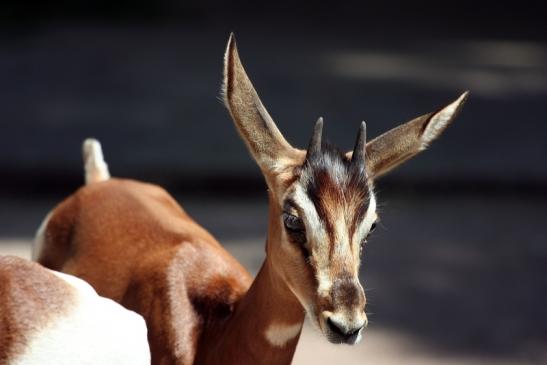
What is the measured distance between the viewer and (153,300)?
14.6ft

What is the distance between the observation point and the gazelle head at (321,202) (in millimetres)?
3635

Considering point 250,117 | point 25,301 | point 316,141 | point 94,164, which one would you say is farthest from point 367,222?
point 94,164

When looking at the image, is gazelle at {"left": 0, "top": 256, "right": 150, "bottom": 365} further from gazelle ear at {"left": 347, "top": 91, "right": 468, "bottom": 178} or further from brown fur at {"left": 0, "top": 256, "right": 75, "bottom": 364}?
gazelle ear at {"left": 347, "top": 91, "right": 468, "bottom": 178}

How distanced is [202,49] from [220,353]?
9463 mm

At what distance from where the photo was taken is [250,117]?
3953 millimetres

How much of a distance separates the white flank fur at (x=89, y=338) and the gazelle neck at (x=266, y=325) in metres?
0.54

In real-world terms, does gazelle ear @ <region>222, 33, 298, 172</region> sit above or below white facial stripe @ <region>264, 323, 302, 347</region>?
above

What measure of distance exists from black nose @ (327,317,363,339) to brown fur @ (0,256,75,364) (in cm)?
79

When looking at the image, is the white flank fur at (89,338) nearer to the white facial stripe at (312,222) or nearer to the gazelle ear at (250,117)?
the white facial stripe at (312,222)

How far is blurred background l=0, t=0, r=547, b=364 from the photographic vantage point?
23.0 feet

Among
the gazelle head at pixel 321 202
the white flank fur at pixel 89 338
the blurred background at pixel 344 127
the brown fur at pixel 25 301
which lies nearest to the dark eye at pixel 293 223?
the gazelle head at pixel 321 202

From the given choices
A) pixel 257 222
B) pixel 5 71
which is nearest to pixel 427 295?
pixel 257 222

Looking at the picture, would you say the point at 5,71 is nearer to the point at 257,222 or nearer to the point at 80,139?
the point at 80,139

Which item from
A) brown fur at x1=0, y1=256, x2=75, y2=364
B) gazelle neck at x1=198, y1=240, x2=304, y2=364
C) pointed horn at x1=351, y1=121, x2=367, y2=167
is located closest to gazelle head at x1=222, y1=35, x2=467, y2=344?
pointed horn at x1=351, y1=121, x2=367, y2=167
